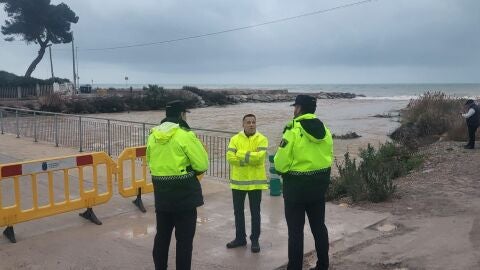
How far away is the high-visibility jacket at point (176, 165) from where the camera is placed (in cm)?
448

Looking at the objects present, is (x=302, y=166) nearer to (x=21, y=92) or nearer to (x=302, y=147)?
(x=302, y=147)

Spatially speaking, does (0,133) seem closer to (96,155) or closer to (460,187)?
(96,155)

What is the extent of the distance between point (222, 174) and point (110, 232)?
17.3 ft

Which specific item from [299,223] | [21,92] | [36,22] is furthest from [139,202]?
[36,22]

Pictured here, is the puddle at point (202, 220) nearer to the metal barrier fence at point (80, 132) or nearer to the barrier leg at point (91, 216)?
the barrier leg at point (91, 216)

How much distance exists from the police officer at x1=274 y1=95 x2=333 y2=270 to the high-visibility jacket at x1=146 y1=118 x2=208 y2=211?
81 cm

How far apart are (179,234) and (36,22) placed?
55.2m

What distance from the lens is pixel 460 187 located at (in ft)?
30.3

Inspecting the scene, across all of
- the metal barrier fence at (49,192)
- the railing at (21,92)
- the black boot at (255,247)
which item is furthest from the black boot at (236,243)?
the railing at (21,92)

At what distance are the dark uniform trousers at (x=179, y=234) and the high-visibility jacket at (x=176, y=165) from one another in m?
0.11

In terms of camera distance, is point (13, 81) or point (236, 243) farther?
point (13, 81)

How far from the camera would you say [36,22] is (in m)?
Answer: 53.8

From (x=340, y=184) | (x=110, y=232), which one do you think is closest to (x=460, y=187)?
(x=340, y=184)

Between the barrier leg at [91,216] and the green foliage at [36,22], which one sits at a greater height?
the green foliage at [36,22]
